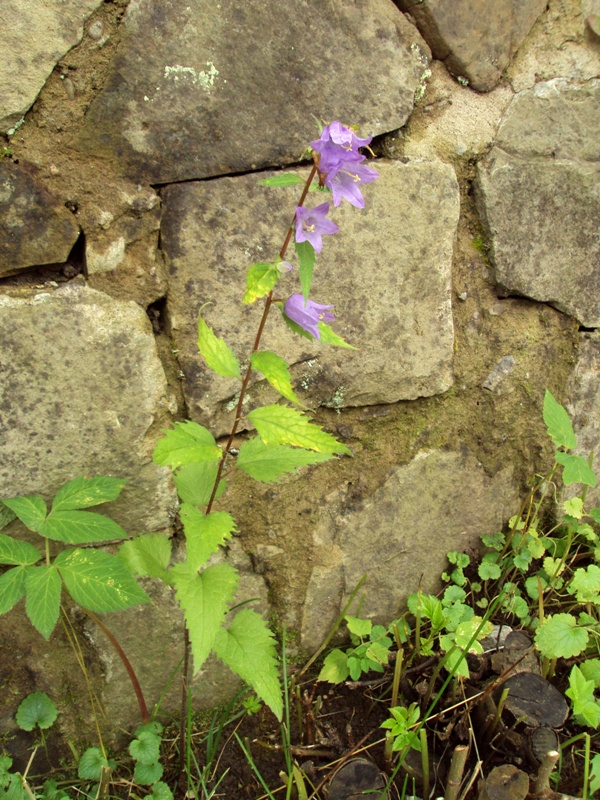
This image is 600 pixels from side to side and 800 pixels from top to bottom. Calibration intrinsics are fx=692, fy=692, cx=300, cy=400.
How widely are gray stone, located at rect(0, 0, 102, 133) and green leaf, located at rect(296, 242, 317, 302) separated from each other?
22.6 inches

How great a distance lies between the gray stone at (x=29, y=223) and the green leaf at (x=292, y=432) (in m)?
0.49

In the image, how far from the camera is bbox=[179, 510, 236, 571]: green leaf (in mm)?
1141

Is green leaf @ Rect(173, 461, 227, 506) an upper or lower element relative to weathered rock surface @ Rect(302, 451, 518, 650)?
upper

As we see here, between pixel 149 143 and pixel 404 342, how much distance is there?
2.27 ft

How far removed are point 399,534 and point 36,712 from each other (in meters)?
0.90

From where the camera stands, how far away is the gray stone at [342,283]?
136 centimetres

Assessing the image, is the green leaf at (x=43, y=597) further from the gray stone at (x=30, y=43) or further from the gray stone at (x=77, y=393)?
the gray stone at (x=30, y=43)

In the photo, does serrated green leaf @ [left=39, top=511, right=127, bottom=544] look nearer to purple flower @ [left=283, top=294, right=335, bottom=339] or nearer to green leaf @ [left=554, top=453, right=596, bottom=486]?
purple flower @ [left=283, top=294, right=335, bottom=339]

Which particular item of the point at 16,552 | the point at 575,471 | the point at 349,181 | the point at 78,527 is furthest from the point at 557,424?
the point at 16,552

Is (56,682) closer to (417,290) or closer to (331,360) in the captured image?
(331,360)

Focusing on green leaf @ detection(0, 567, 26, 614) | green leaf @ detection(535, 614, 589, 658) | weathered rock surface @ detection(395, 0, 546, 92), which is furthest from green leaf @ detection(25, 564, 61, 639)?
weathered rock surface @ detection(395, 0, 546, 92)

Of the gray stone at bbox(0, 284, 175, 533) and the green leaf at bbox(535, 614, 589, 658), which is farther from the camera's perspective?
the green leaf at bbox(535, 614, 589, 658)

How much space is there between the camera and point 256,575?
5.24 feet

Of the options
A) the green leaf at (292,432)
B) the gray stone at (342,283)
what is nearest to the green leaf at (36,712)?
the gray stone at (342,283)
